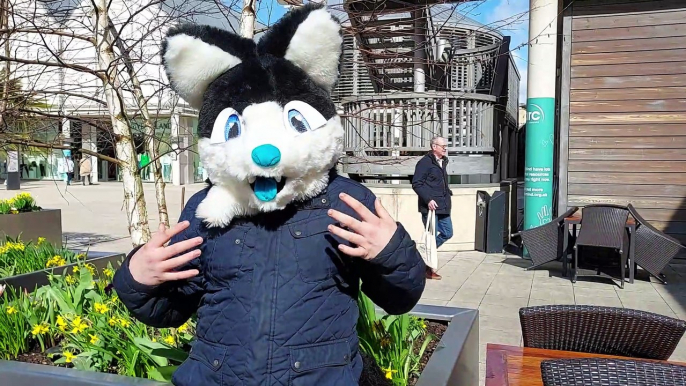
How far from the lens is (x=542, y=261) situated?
714 cm

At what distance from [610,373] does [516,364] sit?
0.54 metres

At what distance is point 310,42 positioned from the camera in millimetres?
1840

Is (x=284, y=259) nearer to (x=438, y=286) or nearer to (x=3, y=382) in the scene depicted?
(x=3, y=382)

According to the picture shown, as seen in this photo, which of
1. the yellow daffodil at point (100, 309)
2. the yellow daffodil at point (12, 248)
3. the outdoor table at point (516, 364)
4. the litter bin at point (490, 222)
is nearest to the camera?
the outdoor table at point (516, 364)

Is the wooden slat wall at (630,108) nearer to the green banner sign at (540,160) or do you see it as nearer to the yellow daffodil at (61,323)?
the green banner sign at (540,160)

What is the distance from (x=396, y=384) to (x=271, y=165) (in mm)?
1402

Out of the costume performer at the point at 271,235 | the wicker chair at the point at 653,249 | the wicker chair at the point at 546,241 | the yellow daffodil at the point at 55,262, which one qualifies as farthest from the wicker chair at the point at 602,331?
the wicker chair at the point at 546,241

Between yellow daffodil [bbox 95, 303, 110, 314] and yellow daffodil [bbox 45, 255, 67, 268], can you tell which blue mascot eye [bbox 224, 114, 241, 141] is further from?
yellow daffodil [bbox 45, 255, 67, 268]

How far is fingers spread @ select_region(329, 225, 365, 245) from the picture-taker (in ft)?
5.22

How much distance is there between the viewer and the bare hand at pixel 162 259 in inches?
67.4

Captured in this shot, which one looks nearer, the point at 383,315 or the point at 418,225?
the point at 383,315

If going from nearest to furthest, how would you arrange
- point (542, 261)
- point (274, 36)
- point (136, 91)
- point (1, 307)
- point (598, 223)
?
point (274, 36)
point (1, 307)
point (136, 91)
point (598, 223)
point (542, 261)

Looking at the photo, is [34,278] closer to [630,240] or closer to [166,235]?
[166,235]

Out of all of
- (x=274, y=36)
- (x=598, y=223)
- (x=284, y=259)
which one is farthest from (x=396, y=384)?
(x=598, y=223)
